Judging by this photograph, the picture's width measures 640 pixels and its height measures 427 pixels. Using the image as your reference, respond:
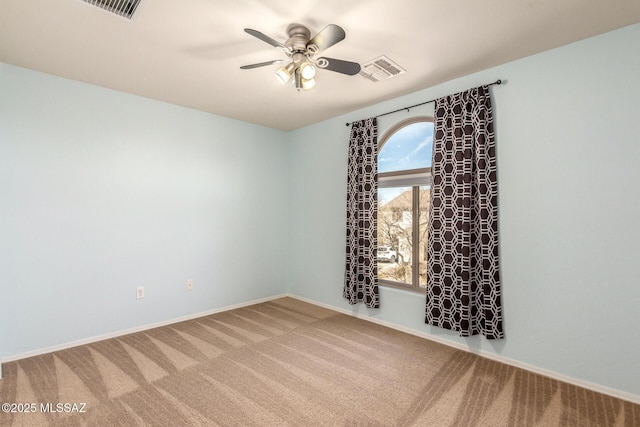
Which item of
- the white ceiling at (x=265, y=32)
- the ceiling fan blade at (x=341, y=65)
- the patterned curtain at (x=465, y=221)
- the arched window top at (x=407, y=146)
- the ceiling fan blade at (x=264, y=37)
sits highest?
the white ceiling at (x=265, y=32)

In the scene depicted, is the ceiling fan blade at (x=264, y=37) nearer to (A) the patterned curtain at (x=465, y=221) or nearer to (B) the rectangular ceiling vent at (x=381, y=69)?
(B) the rectangular ceiling vent at (x=381, y=69)

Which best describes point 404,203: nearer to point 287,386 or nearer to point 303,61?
point 303,61

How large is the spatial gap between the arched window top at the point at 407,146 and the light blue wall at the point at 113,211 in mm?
1930

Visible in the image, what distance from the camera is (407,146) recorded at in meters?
3.47

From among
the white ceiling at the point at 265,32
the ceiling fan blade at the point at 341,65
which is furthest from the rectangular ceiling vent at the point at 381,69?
the ceiling fan blade at the point at 341,65

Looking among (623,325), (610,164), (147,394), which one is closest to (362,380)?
(147,394)

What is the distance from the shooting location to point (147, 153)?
11.2 feet

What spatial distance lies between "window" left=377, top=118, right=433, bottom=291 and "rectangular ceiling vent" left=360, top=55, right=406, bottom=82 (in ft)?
2.30

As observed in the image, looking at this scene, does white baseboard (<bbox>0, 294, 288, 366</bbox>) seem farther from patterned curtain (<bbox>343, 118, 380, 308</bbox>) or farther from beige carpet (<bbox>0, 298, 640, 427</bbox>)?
patterned curtain (<bbox>343, 118, 380, 308</bbox>)

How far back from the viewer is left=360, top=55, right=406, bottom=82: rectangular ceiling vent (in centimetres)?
260

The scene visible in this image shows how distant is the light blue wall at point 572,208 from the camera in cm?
211

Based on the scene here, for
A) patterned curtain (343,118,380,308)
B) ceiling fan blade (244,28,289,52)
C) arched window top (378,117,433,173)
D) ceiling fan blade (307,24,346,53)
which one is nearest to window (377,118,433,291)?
arched window top (378,117,433,173)

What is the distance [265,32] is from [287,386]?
266 cm

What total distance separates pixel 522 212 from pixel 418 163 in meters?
1.16
